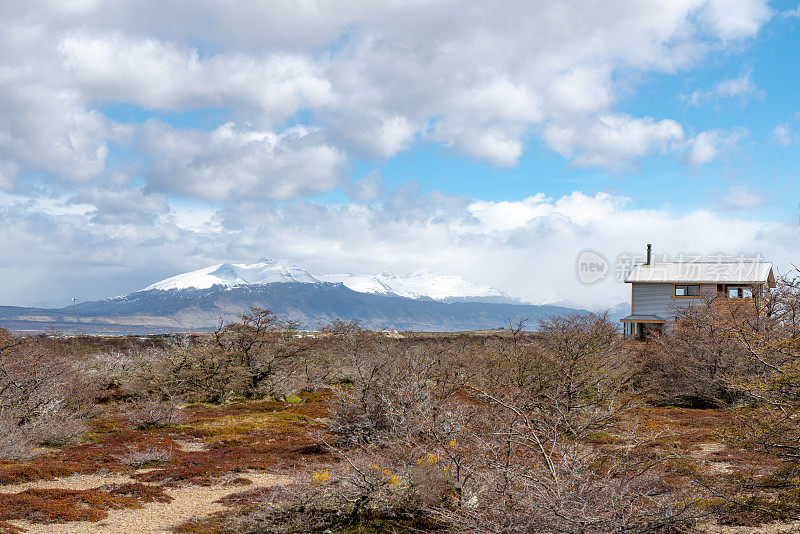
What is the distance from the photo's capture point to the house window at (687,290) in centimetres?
4204

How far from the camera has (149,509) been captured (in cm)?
966

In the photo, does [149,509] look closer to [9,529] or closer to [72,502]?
[72,502]

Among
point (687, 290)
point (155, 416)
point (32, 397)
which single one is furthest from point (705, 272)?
point (32, 397)

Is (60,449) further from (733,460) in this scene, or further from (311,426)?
(733,460)

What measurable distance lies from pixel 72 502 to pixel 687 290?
43.8 metres

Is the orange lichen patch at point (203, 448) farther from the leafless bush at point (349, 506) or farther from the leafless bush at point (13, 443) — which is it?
the leafless bush at point (349, 506)

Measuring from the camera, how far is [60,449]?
1514 cm

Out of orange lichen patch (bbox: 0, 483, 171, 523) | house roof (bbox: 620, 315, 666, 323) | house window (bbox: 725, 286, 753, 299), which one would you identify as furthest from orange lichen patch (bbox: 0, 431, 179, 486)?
house window (bbox: 725, 286, 753, 299)

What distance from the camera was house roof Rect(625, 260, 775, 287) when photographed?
136 ft

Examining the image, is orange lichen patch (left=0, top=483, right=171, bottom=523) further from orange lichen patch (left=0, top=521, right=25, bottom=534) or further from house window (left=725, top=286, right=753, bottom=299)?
house window (left=725, top=286, right=753, bottom=299)

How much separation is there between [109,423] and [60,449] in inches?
192

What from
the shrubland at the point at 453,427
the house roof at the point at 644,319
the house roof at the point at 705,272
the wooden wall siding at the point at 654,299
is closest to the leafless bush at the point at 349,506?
the shrubland at the point at 453,427

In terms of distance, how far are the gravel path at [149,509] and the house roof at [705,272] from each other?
130ft

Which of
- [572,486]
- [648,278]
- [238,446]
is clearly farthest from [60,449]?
[648,278]
